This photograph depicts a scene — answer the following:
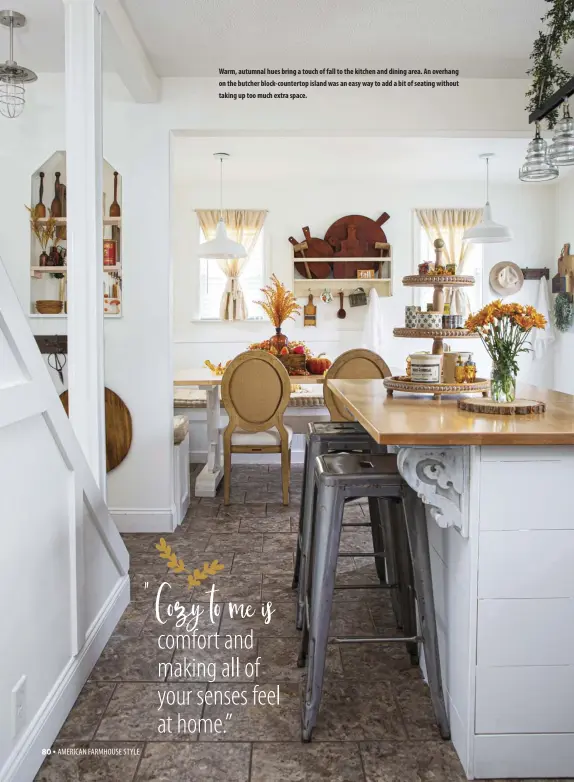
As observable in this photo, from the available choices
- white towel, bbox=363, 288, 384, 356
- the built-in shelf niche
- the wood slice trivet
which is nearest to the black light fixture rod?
the wood slice trivet

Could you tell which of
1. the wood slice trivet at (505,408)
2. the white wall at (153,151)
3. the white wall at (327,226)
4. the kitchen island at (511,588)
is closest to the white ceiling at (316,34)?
the white wall at (153,151)

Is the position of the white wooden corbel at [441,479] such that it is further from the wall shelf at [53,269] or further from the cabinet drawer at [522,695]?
the wall shelf at [53,269]

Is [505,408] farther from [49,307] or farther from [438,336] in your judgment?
[49,307]

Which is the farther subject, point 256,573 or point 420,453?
point 256,573

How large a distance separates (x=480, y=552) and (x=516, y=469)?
23 cm

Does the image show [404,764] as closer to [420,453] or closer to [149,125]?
[420,453]

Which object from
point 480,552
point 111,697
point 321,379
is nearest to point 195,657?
point 111,697

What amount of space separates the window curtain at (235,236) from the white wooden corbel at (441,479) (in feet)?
16.9

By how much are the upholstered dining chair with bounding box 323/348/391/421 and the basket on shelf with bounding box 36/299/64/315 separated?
72.6 inches

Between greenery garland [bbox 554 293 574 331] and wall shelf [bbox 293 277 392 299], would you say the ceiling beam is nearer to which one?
wall shelf [bbox 293 277 392 299]

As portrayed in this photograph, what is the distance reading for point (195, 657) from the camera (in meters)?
2.38

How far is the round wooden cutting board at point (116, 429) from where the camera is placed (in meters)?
3.86

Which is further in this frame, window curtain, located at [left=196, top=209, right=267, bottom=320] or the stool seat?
window curtain, located at [left=196, top=209, right=267, bottom=320]

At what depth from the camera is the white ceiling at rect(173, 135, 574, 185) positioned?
17.5ft
